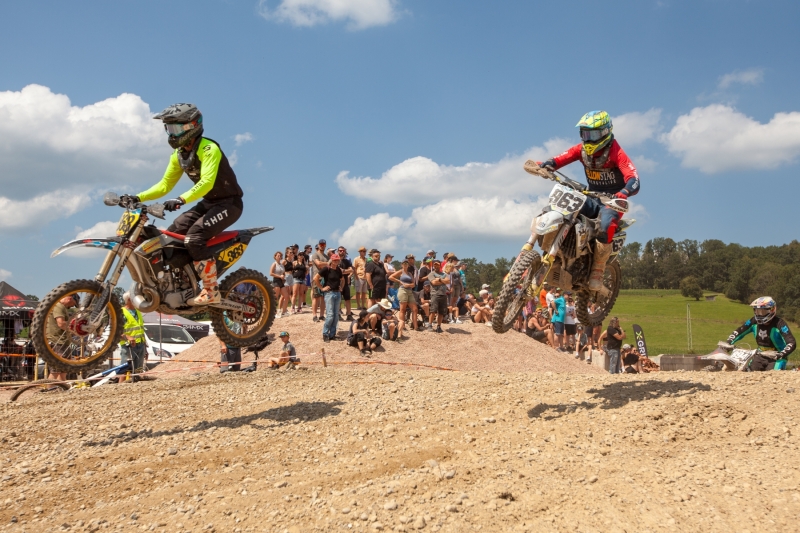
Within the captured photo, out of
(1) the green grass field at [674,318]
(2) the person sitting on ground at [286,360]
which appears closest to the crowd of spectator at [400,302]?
(2) the person sitting on ground at [286,360]

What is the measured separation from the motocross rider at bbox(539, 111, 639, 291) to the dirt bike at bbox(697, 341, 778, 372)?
18.8ft

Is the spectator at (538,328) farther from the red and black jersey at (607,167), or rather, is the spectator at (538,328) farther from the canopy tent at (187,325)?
the red and black jersey at (607,167)

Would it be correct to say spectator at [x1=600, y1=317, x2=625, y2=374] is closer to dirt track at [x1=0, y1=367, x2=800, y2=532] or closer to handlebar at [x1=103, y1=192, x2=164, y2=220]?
dirt track at [x1=0, y1=367, x2=800, y2=532]

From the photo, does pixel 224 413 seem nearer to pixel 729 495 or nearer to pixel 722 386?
pixel 729 495

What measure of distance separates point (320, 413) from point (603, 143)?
5.37 metres

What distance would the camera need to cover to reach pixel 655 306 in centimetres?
6544

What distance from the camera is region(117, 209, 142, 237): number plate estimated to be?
741 centimetres

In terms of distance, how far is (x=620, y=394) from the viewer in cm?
865

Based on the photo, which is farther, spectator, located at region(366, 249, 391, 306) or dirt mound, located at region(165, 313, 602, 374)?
spectator, located at region(366, 249, 391, 306)

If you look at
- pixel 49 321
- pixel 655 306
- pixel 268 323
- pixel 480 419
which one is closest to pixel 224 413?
pixel 268 323

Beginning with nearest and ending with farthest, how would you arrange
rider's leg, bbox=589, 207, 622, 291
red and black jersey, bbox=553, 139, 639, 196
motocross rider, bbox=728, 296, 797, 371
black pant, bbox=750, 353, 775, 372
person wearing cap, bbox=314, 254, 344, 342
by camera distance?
rider's leg, bbox=589, 207, 622, 291
red and black jersey, bbox=553, 139, 639, 196
motocross rider, bbox=728, 296, 797, 371
black pant, bbox=750, 353, 775, 372
person wearing cap, bbox=314, 254, 344, 342

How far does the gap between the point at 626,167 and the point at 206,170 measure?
5511mm

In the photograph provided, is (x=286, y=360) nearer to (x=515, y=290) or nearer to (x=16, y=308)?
(x=16, y=308)

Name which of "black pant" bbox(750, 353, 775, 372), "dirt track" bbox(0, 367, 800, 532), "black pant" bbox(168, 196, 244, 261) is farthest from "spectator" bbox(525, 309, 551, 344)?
"black pant" bbox(168, 196, 244, 261)
